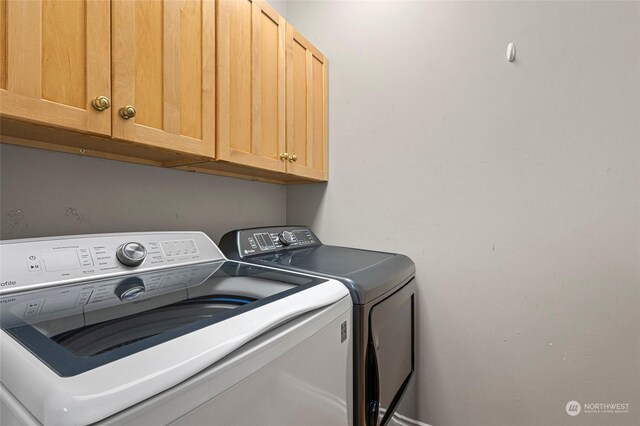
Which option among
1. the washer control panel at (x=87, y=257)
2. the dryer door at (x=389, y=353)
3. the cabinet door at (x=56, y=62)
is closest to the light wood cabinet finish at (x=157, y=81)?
the cabinet door at (x=56, y=62)

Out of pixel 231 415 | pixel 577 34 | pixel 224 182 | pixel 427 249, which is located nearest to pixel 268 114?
pixel 224 182

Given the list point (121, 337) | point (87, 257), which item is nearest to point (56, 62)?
point (87, 257)

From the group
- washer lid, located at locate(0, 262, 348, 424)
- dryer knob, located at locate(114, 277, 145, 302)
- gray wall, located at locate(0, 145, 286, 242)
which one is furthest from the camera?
gray wall, located at locate(0, 145, 286, 242)

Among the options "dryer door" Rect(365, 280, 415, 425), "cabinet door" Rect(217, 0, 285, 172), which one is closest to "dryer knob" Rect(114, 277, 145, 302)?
"cabinet door" Rect(217, 0, 285, 172)

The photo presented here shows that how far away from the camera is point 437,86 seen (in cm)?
138

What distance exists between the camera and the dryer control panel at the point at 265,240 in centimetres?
116

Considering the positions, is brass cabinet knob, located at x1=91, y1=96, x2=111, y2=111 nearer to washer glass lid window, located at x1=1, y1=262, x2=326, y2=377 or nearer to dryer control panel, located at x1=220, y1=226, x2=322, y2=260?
washer glass lid window, located at x1=1, y1=262, x2=326, y2=377

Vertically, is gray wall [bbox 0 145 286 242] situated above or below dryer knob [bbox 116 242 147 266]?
above

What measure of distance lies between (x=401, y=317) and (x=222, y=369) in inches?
35.6

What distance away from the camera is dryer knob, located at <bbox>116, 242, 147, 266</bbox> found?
0.84m

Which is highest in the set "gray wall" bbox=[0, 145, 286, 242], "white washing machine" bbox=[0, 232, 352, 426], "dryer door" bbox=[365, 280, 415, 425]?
"gray wall" bbox=[0, 145, 286, 242]

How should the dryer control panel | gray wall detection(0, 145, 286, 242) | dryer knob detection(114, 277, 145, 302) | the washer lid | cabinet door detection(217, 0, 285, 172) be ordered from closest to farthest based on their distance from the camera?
the washer lid, dryer knob detection(114, 277, 145, 302), gray wall detection(0, 145, 286, 242), cabinet door detection(217, 0, 285, 172), the dryer control panel

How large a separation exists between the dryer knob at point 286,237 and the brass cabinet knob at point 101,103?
0.84 meters

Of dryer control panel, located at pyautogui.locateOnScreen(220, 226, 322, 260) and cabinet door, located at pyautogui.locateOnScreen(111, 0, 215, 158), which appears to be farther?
dryer control panel, located at pyautogui.locateOnScreen(220, 226, 322, 260)
